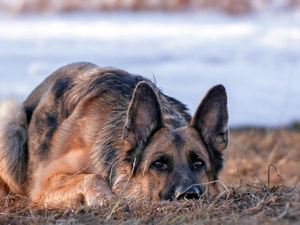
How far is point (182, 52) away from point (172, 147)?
13.3 metres

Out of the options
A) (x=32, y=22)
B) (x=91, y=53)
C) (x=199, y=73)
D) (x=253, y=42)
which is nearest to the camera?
(x=199, y=73)

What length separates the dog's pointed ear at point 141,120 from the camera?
17.2 feet

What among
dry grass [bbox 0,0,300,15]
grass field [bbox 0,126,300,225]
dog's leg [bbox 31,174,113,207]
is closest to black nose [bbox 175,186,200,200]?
grass field [bbox 0,126,300,225]

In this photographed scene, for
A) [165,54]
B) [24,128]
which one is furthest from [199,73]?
[24,128]

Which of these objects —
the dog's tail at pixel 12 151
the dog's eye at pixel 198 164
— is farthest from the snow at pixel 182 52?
the dog's eye at pixel 198 164

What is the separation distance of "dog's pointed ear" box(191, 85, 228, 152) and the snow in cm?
503

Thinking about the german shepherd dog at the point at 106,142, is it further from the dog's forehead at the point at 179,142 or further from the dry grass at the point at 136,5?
the dry grass at the point at 136,5

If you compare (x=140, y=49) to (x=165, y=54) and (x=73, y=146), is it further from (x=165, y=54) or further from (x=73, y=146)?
(x=73, y=146)

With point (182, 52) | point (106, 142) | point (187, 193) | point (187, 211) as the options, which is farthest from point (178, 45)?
point (187, 211)

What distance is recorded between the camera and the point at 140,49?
1859cm

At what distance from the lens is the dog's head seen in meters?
5.01

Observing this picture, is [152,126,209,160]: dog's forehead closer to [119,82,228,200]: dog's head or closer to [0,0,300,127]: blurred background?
[119,82,228,200]: dog's head

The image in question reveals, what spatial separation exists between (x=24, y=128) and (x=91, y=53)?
11.4 m

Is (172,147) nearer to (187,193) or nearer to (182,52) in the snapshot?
(187,193)
